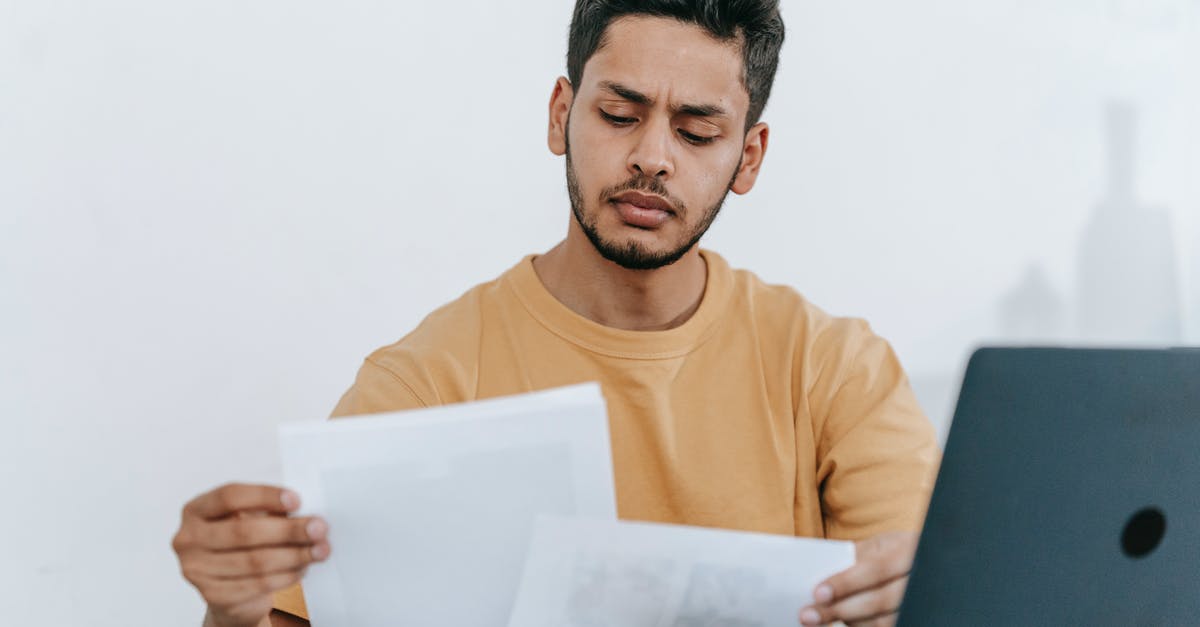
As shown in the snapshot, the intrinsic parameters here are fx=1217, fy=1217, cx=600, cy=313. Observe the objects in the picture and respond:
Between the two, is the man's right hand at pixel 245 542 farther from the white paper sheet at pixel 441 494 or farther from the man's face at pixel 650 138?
the man's face at pixel 650 138

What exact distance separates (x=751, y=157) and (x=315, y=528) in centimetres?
73

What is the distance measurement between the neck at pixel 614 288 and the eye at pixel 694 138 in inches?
5.1

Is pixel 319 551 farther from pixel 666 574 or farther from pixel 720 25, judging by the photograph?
pixel 720 25

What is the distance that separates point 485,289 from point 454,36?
46 cm

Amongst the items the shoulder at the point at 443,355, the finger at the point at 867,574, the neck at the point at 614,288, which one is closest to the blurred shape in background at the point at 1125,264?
the neck at the point at 614,288

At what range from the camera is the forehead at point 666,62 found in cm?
118

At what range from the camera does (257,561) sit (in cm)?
79

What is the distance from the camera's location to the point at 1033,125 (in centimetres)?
209

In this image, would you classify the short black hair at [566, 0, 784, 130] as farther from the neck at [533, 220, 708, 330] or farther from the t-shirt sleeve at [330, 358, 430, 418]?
the t-shirt sleeve at [330, 358, 430, 418]

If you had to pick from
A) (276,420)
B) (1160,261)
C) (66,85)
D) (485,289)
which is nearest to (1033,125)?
(1160,261)

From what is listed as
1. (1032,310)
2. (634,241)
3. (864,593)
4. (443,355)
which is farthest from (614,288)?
(1032,310)

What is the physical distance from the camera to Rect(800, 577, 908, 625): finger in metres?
0.75

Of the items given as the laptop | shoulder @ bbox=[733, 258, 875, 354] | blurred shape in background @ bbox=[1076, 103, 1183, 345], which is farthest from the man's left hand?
blurred shape in background @ bbox=[1076, 103, 1183, 345]

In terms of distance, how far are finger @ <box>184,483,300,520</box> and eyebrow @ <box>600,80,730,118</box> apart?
56 centimetres
